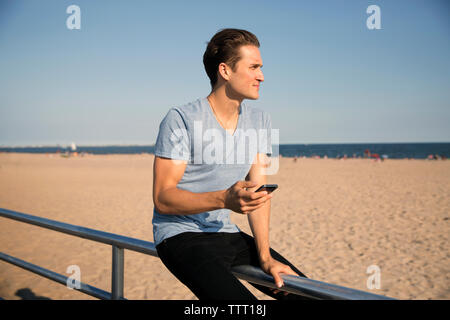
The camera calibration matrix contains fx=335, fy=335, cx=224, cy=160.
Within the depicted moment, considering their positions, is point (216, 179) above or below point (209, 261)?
above

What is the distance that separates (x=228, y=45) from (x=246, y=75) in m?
0.17

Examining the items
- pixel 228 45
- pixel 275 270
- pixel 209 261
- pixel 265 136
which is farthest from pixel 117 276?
pixel 228 45

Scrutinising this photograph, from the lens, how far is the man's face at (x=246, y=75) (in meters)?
1.63

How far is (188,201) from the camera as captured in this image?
4.34ft

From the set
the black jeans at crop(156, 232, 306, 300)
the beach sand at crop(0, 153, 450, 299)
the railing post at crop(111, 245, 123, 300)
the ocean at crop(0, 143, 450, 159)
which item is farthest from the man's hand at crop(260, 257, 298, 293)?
the ocean at crop(0, 143, 450, 159)

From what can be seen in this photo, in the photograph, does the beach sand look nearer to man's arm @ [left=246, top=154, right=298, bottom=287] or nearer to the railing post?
the railing post

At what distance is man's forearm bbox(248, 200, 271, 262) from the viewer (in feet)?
5.16

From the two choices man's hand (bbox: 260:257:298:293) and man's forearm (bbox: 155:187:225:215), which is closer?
man's hand (bbox: 260:257:298:293)

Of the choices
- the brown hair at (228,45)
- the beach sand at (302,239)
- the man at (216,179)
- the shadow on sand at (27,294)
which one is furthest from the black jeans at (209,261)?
the shadow on sand at (27,294)
